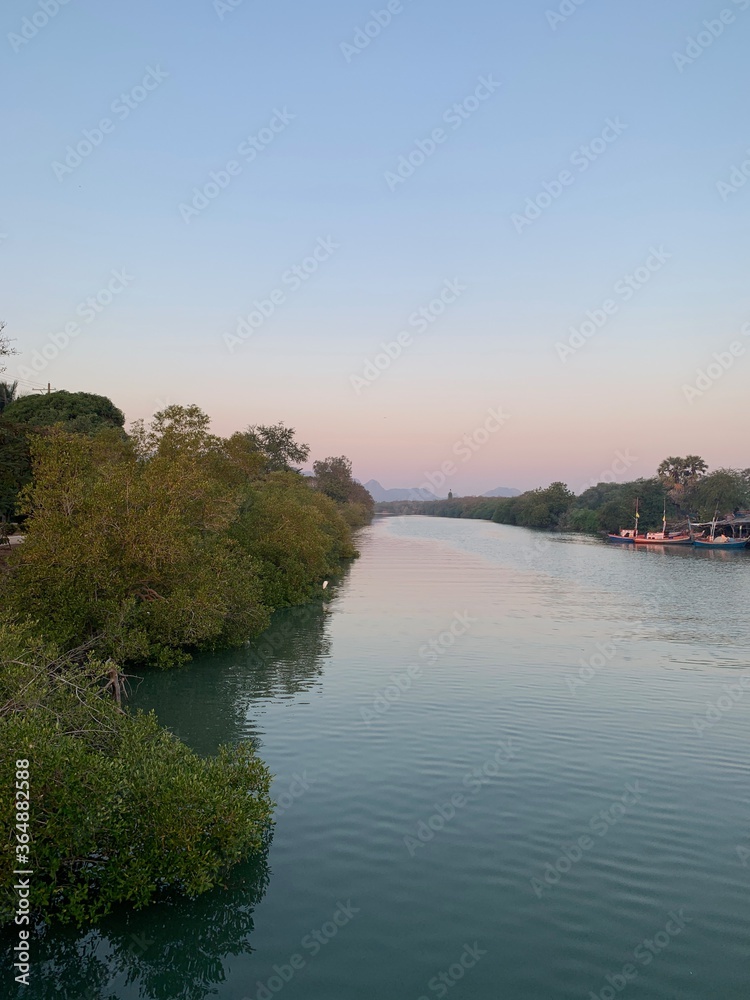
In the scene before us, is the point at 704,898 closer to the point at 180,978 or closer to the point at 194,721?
the point at 180,978

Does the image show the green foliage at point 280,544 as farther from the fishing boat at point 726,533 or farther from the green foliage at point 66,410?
the fishing boat at point 726,533

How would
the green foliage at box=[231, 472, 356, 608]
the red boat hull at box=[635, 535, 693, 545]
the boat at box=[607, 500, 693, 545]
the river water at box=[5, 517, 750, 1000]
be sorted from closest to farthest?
the river water at box=[5, 517, 750, 1000], the green foliage at box=[231, 472, 356, 608], the red boat hull at box=[635, 535, 693, 545], the boat at box=[607, 500, 693, 545]

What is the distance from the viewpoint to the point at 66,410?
7894 centimetres

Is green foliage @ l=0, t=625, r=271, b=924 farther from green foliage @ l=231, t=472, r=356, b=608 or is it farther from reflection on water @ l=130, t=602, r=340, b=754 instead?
green foliage @ l=231, t=472, r=356, b=608

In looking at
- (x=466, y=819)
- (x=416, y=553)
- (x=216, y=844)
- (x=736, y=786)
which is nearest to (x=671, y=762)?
(x=736, y=786)

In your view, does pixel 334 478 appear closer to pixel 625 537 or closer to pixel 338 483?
pixel 338 483

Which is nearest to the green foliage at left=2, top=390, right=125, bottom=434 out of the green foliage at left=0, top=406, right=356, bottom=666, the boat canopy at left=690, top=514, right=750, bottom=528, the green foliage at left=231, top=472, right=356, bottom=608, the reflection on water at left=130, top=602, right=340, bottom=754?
the green foliage at left=231, top=472, right=356, bottom=608

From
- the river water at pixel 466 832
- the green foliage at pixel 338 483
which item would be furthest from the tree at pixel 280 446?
the river water at pixel 466 832

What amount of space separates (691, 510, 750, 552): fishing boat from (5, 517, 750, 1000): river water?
9110 centimetres

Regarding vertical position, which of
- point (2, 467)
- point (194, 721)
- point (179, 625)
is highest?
point (2, 467)

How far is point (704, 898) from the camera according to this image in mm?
13359

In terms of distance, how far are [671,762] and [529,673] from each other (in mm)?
10290

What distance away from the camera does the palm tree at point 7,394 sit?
89.8m

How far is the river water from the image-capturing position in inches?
446
